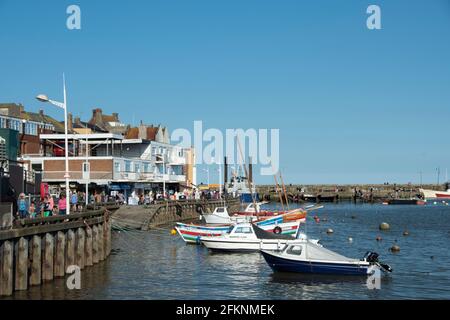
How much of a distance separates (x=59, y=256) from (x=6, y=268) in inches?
258

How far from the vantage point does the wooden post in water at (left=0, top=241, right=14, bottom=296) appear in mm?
27703

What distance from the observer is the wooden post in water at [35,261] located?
3111 cm

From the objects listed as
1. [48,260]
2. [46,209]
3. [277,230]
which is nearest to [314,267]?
[48,260]

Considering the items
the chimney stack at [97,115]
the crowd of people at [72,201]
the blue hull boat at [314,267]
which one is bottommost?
the blue hull boat at [314,267]

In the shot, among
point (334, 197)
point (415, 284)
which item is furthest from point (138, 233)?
point (334, 197)

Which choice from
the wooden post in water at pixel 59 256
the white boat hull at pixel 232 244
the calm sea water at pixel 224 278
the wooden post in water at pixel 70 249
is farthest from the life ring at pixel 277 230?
the wooden post in water at pixel 59 256

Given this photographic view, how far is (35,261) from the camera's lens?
3127 cm

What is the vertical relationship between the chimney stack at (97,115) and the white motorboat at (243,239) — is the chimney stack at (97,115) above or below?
above

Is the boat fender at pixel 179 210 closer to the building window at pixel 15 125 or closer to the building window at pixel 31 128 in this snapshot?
the building window at pixel 15 125

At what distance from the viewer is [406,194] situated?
19988 centimetres

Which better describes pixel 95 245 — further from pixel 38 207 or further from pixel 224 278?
pixel 224 278

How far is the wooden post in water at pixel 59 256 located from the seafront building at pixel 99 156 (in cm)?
3819
